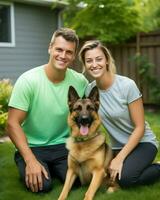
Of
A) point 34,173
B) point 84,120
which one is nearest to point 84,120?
point 84,120

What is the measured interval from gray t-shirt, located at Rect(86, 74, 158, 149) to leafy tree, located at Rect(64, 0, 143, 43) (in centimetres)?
Answer: 780

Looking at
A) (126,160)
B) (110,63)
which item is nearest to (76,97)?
(110,63)

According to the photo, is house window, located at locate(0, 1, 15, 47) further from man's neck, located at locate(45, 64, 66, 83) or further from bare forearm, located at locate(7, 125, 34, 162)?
bare forearm, located at locate(7, 125, 34, 162)

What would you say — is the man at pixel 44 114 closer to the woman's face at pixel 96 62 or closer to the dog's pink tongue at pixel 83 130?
the woman's face at pixel 96 62

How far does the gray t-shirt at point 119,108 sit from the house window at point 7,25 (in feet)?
30.0

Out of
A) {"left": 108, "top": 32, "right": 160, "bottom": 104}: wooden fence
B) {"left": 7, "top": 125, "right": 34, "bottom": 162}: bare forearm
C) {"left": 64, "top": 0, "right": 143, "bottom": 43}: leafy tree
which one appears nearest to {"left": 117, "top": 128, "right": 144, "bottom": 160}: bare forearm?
{"left": 7, "top": 125, "right": 34, "bottom": 162}: bare forearm

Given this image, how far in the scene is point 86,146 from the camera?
15.0ft

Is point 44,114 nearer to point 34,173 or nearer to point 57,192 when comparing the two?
point 34,173

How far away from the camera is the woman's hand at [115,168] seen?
451 centimetres

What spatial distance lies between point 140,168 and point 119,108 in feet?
2.18

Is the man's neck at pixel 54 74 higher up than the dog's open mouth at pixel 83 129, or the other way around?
the man's neck at pixel 54 74

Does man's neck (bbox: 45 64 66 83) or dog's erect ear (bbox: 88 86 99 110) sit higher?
man's neck (bbox: 45 64 66 83)

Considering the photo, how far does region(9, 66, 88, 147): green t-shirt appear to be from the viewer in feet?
15.8

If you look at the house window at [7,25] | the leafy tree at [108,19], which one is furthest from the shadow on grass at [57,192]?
the house window at [7,25]
